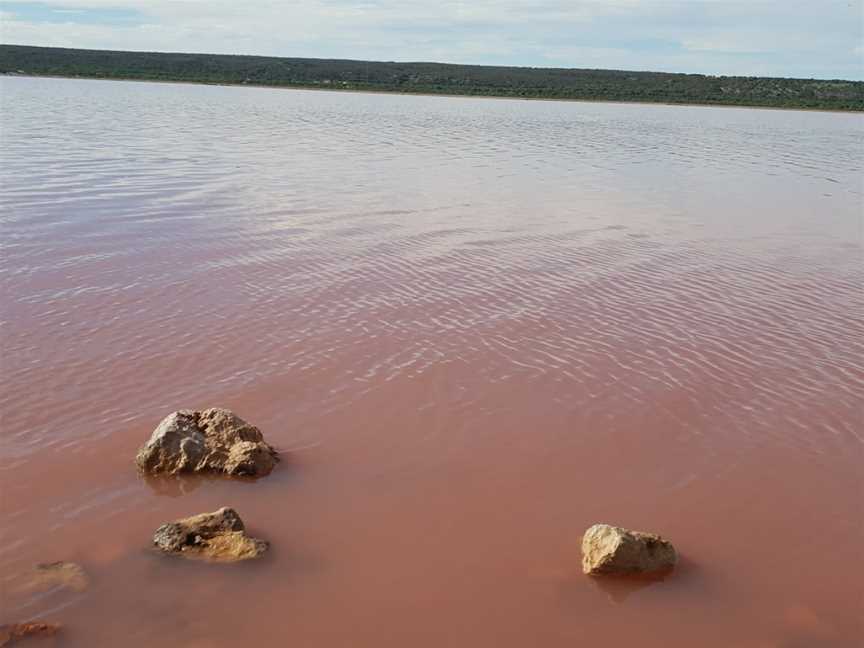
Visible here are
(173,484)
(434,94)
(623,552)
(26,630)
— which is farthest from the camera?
(434,94)

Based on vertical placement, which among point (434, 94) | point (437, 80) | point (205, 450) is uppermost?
point (205, 450)

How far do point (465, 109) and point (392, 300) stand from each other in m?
40.2

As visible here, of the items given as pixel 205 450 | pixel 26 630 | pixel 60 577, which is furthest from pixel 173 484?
pixel 26 630

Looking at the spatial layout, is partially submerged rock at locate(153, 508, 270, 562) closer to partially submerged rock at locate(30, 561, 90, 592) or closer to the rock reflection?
partially submerged rock at locate(30, 561, 90, 592)

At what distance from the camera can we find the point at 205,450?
547cm

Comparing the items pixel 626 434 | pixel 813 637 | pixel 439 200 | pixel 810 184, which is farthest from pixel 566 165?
pixel 813 637

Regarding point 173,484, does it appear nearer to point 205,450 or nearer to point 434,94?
point 205,450

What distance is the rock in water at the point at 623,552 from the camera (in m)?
4.57

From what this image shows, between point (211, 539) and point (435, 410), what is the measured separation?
234 centimetres

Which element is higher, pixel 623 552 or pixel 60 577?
pixel 623 552

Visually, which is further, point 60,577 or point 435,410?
point 435,410

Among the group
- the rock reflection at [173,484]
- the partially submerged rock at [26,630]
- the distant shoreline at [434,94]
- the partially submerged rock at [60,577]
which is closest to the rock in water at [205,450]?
the rock reflection at [173,484]

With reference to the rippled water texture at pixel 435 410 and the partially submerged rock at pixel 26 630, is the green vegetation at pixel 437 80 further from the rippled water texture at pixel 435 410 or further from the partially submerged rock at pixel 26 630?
the partially submerged rock at pixel 26 630

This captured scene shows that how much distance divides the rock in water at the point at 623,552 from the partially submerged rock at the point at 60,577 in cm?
264
